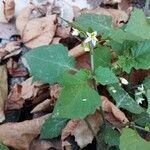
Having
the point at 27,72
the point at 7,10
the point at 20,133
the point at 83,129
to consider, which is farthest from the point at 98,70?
the point at 7,10

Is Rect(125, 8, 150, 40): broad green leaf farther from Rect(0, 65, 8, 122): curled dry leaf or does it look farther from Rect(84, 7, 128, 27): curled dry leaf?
Rect(0, 65, 8, 122): curled dry leaf

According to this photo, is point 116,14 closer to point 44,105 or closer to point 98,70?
point 44,105

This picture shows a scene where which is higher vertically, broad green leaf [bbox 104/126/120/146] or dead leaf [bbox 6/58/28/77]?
broad green leaf [bbox 104/126/120/146]

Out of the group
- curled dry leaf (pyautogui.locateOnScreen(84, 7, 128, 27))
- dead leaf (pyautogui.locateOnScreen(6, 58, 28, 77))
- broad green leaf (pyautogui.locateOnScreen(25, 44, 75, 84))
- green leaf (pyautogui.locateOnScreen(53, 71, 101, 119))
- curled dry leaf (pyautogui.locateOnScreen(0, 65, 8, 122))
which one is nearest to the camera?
green leaf (pyautogui.locateOnScreen(53, 71, 101, 119))

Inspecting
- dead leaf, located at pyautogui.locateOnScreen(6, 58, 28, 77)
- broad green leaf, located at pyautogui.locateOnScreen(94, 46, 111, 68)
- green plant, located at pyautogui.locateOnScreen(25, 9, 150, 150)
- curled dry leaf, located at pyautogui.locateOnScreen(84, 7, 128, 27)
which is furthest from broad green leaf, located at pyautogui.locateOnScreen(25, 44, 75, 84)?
curled dry leaf, located at pyautogui.locateOnScreen(84, 7, 128, 27)

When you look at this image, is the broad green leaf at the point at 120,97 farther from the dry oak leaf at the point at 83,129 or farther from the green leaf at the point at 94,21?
the green leaf at the point at 94,21

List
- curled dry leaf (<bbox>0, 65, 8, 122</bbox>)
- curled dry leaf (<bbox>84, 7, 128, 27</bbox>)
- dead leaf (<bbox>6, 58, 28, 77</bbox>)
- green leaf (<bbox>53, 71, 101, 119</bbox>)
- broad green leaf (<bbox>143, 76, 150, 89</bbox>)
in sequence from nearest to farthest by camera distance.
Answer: green leaf (<bbox>53, 71, 101, 119</bbox>) < broad green leaf (<bbox>143, 76, 150, 89</bbox>) < curled dry leaf (<bbox>0, 65, 8, 122</bbox>) < dead leaf (<bbox>6, 58, 28, 77</bbox>) < curled dry leaf (<bbox>84, 7, 128, 27</bbox>)

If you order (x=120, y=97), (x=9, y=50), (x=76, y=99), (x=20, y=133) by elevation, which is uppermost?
(x=76, y=99)

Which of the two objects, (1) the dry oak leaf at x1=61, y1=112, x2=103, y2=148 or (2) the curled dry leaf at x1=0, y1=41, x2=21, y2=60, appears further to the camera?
(2) the curled dry leaf at x1=0, y1=41, x2=21, y2=60

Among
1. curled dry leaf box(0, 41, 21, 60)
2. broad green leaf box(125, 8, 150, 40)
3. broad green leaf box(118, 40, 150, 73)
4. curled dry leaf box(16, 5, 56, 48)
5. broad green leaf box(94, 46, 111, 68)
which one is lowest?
curled dry leaf box(0, 41, 21, 60)
